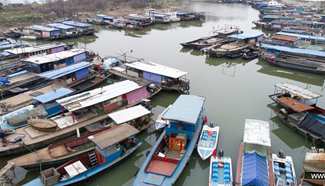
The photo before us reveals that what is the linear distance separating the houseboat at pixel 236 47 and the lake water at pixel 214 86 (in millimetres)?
978

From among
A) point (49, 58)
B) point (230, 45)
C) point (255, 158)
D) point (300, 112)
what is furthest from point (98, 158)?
point (230, 45)

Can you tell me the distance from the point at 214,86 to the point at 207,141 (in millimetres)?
10795

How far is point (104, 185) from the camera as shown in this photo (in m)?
13.8

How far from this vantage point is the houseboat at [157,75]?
76.9ft

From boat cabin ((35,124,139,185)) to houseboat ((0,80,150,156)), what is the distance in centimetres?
262

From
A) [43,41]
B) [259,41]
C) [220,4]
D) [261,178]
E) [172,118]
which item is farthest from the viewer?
[220,4]

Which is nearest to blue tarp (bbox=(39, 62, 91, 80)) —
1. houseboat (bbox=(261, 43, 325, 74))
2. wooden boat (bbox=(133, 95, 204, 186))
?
wooden boat (bbox=(133, 95, 204, 186))

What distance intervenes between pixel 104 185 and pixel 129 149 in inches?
95.2

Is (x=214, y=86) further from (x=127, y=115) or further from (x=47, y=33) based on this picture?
(x=47, y=33)

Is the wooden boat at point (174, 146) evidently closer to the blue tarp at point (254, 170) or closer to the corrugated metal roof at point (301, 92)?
the blue tarp at point (254, 170)

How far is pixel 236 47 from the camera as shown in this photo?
36312 millimetres

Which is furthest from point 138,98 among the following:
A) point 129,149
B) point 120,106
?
point 129,149

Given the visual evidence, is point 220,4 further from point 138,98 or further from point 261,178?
point 261,178

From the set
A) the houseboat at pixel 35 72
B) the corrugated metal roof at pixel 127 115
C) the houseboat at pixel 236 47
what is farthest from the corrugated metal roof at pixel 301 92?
the houseboat at pixel 35 72
